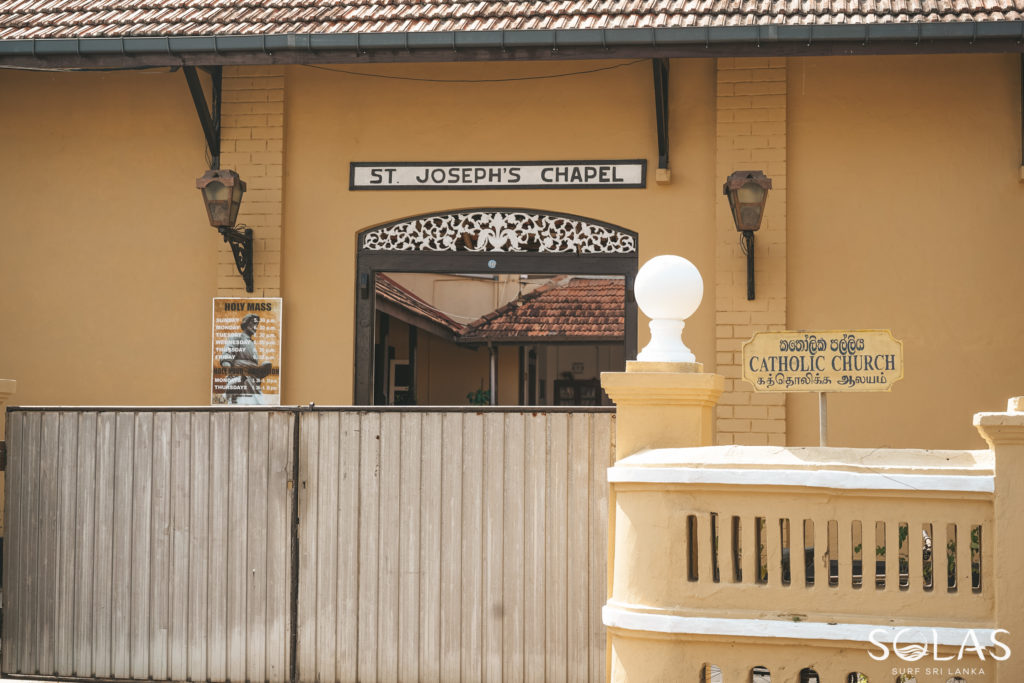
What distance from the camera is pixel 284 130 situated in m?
8.98

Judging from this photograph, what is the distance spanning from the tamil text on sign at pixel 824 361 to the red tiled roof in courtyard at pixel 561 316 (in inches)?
395

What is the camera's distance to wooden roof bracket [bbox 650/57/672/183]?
8242 millimetres

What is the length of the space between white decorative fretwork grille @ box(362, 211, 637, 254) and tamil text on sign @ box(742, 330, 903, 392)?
3675mm

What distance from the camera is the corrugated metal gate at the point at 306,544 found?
5418 mm

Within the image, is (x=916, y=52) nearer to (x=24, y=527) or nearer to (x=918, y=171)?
(x=918, y=171)

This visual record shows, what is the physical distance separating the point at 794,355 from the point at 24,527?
393 centimetres

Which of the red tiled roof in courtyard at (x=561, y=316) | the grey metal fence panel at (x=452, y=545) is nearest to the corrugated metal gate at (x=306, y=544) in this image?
the grey metal fence panel at (x=452, y=545)

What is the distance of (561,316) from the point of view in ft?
53.0

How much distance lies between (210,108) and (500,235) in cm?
252

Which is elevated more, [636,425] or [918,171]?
[918,171]


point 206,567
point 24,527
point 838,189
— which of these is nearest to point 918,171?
point 838,189

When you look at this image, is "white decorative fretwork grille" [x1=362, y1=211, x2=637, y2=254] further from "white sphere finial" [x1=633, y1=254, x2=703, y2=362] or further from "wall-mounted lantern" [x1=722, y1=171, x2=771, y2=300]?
"white sphere finial" [x1=633, y1=254, x2=703, y2=362]

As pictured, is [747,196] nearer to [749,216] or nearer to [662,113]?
[749,216]

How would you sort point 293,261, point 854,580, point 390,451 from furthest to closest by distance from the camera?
1. point 293,261
2. point 390,451
3. point 854,580
